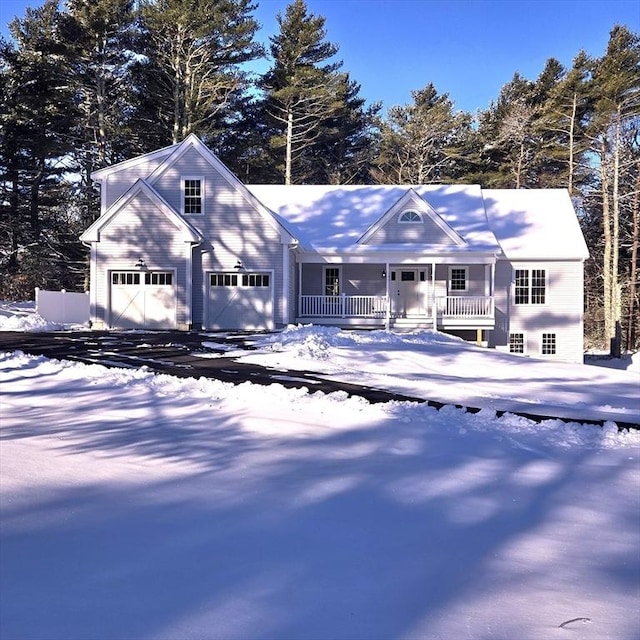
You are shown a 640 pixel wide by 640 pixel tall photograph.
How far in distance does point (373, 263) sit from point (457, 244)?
125 inches

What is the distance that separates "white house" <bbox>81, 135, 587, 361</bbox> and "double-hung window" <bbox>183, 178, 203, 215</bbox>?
0.06m

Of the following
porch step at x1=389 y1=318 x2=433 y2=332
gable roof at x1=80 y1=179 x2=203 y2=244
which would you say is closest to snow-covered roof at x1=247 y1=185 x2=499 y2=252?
porch step at x1=389 y1=318 x2=433 y2=332

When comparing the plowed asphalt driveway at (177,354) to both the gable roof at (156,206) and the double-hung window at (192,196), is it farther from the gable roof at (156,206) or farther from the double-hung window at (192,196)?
the double-hung window at (192,196)

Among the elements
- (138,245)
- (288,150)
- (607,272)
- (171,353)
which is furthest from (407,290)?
(288,150)

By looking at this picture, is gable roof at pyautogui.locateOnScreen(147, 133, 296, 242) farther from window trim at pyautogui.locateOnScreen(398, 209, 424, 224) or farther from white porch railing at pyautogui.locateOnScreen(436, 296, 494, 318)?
white porch railing at pyautogui.locateOnScreen(436, 296, 494, 318)

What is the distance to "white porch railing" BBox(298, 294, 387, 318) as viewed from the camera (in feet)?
70.4

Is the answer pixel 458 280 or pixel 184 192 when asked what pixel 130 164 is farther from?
pixel 458 280

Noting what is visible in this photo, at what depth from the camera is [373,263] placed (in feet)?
71.6

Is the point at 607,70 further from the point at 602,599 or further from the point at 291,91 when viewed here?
the point at 602,599

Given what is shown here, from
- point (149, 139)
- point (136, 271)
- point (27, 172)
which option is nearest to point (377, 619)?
point (136, 271)

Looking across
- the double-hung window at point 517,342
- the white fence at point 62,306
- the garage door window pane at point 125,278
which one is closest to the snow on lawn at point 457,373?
the garage door window pane at point 125,278

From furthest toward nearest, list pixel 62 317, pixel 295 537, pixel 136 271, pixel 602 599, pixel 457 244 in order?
pixel 62 317 < pixel 457 244 < pixel 136 271 < pixel 295 537 < pixel 602 599

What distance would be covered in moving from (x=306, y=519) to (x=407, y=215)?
62.2 ft

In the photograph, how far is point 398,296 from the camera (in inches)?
904
